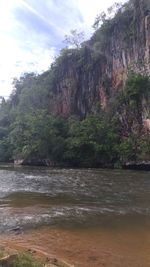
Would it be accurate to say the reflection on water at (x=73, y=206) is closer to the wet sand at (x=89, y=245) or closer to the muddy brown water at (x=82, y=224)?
the muddy brown water at (x=82, y=224)

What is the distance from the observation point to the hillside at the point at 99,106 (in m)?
41.9

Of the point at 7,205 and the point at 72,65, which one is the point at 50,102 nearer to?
the point at 72,65

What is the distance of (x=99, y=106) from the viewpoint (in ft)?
167

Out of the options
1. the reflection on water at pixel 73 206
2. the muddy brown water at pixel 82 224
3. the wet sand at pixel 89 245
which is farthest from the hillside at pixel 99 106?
the wet sand at pixel 89 245

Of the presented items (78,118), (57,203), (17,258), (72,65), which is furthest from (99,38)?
(17,258)

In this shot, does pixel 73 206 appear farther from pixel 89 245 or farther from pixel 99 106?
pixel 99 106

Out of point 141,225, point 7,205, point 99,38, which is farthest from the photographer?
point 99,38

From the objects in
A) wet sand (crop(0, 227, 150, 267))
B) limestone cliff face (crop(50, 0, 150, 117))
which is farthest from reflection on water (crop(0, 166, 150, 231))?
limestone cliff face (crop(50, 0, 150, 117))

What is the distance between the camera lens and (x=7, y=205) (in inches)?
553

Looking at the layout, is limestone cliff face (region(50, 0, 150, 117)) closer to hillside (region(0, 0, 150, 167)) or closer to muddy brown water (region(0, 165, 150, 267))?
hillside (region(0, 0, 150, 167))

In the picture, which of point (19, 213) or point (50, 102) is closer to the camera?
point (19, 213)

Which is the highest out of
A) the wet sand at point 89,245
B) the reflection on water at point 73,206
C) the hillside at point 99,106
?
the hillside at point 99,106

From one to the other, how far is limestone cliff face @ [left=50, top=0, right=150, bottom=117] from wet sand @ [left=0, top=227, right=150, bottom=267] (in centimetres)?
3506

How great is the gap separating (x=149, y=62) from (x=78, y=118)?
15590 mm
